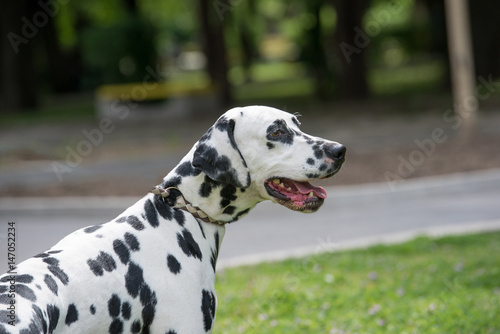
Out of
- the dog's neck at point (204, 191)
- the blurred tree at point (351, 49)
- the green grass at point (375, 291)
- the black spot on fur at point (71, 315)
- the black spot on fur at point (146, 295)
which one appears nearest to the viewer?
the black spot on fur at point (71, 315)

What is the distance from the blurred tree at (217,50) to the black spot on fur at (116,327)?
63.9ft

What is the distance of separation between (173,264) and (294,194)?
0.68m

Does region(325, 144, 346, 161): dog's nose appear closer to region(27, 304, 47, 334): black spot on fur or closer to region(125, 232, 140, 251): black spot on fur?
region(125, 232, 140, 251): black spot on fur

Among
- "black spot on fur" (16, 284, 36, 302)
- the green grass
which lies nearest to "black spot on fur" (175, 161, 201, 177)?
"black spot on fur" (16, 284, 36, 302)

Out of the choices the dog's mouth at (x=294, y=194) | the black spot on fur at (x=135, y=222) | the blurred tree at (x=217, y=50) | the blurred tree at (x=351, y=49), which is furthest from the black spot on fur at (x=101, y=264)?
the blurred tree at (x=351, y=49)

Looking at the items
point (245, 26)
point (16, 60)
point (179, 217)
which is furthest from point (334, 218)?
point (245, 26)

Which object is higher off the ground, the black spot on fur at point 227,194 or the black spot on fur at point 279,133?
the black spot on fur at point 279,133

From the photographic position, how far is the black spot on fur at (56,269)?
2979mm

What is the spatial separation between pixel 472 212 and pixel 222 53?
50.1ft

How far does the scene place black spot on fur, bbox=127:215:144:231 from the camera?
3347 mm

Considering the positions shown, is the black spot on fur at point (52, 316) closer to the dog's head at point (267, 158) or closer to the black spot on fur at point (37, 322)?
the black spot on fur at point (37, 322)

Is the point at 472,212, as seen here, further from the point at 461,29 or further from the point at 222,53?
the point at 222,53

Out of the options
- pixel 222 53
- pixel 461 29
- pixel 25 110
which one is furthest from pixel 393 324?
pixel 25 110

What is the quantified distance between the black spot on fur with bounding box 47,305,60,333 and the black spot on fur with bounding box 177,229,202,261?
0.68 m
